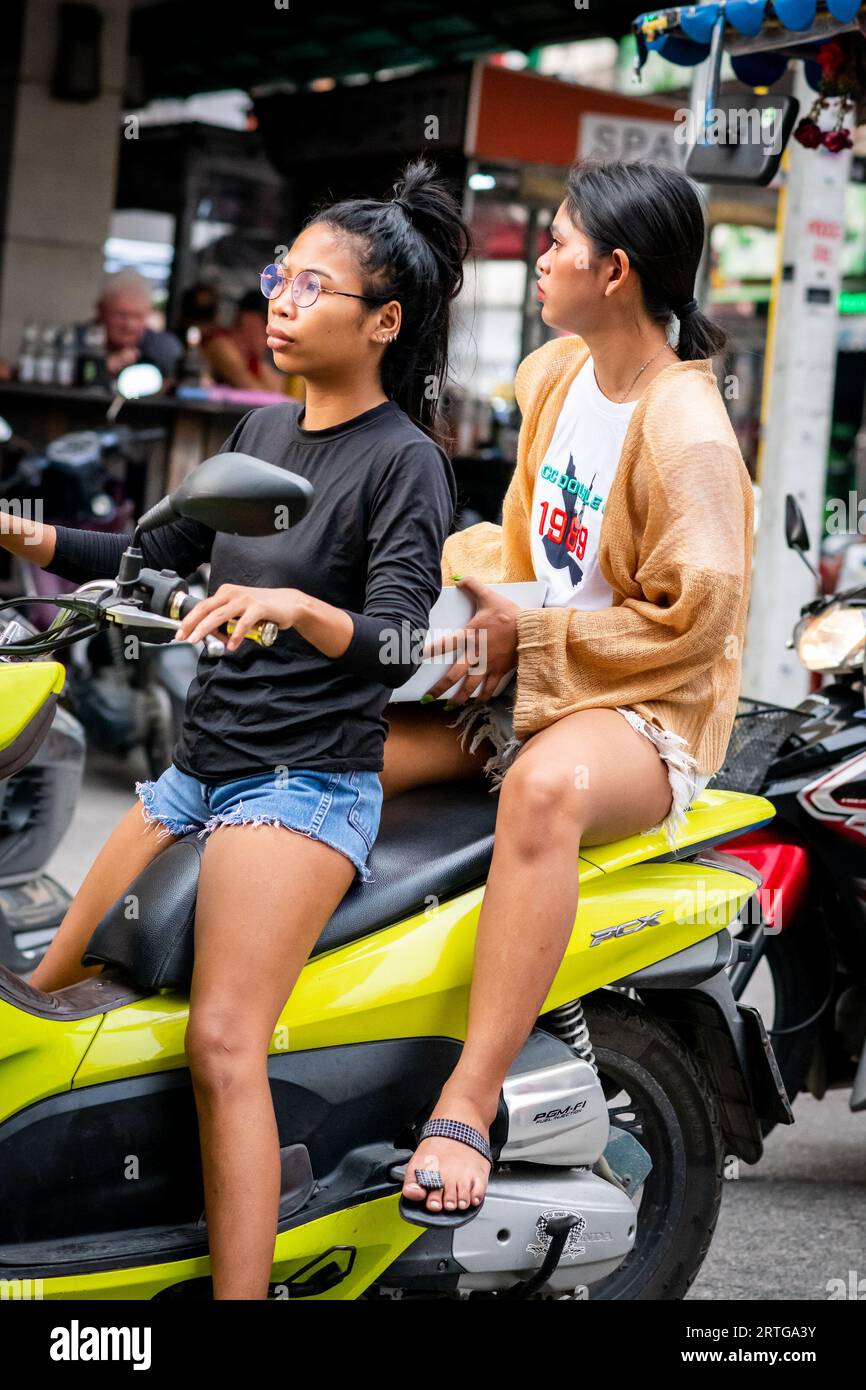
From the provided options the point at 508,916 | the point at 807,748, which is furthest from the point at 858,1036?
the point at 508,916

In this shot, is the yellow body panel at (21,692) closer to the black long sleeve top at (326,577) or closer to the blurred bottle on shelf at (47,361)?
the black long sleeve top at (326,577)

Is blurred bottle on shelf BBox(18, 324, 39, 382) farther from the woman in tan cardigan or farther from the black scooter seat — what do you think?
the black scooter seat

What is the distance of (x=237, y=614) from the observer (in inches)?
77.1

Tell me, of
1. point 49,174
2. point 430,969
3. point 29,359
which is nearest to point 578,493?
point 430,969

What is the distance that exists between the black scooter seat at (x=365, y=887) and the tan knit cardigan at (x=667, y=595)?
20 cm

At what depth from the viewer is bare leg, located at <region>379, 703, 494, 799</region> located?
277 centimetres

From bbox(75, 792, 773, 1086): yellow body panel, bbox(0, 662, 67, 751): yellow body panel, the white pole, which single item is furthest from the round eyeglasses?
the white pole

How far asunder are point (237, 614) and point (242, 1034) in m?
0.60

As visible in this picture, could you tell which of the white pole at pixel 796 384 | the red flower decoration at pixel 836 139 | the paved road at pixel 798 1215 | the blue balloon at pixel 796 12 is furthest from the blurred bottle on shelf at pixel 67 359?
the paved road at pixel 798 1215

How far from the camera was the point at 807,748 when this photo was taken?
3.52 m

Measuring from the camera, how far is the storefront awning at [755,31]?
3.84 m

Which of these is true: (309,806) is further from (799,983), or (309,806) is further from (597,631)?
(799,983)

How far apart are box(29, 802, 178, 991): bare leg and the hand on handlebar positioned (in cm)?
56
